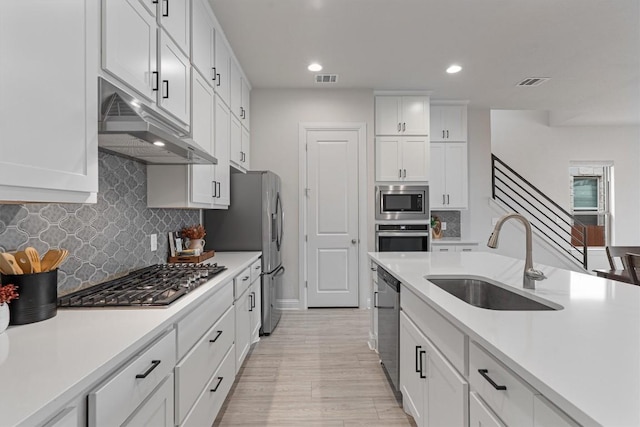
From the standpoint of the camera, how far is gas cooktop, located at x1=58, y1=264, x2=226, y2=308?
56.3 inches

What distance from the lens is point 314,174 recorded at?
4.62 meters

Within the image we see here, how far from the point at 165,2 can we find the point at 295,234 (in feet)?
10.0

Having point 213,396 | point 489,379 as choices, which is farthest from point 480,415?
point 213,396

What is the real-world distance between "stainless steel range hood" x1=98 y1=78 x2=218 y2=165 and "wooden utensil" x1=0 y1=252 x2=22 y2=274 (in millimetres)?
529

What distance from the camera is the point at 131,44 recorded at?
1589 millimetres

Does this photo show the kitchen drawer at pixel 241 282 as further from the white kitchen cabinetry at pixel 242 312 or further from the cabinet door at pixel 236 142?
the cabinet door at pixel 236 142

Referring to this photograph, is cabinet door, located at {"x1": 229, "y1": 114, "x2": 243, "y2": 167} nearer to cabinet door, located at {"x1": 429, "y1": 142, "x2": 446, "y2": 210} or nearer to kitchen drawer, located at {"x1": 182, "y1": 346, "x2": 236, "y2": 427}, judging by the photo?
kitchen drawer, located at {"x1": 182, "y1": 346, "x2": 236, "y2": 427}

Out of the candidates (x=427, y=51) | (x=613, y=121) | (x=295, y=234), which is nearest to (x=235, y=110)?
(x=295, y=234)

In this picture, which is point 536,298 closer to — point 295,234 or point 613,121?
point 295,234

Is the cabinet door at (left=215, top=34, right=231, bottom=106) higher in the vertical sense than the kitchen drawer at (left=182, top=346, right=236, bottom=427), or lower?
higher

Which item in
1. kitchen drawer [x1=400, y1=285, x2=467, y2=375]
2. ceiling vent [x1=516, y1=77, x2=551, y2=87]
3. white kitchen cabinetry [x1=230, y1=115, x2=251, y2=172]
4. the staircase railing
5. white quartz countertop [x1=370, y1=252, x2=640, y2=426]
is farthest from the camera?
the staircase railing

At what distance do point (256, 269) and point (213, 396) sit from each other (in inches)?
56.7

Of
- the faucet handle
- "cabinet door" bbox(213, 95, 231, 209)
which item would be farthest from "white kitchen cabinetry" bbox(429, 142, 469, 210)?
the faucet handle

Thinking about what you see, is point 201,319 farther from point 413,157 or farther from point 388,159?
point 413,157
